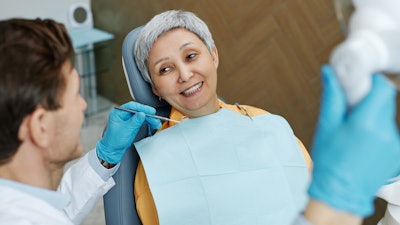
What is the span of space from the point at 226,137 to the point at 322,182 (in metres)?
0.90

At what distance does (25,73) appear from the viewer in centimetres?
110

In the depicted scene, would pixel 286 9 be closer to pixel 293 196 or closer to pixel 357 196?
pixel 293 196

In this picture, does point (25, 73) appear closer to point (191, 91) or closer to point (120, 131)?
point (120, 131)

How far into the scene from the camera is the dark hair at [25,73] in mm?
1090

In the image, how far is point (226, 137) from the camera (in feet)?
5.95

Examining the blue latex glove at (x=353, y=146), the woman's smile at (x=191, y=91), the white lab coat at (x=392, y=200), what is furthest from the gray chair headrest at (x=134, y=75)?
the blue latex glove at (x=353, y=146)

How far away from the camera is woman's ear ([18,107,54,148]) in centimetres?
114

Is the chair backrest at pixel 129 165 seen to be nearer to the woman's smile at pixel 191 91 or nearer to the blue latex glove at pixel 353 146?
the woman's smile at pixel 191 91

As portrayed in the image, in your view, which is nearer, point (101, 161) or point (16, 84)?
point (16, 84)

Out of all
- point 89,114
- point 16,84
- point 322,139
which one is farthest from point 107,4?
point 322,139

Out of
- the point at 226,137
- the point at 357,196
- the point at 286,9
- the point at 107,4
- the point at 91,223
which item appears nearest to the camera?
the point at 357,196

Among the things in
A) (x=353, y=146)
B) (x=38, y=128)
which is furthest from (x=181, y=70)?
(x=353, y=146)

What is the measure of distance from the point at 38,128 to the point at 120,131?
58 centimetres

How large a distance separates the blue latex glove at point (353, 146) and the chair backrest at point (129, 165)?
2.91ft
